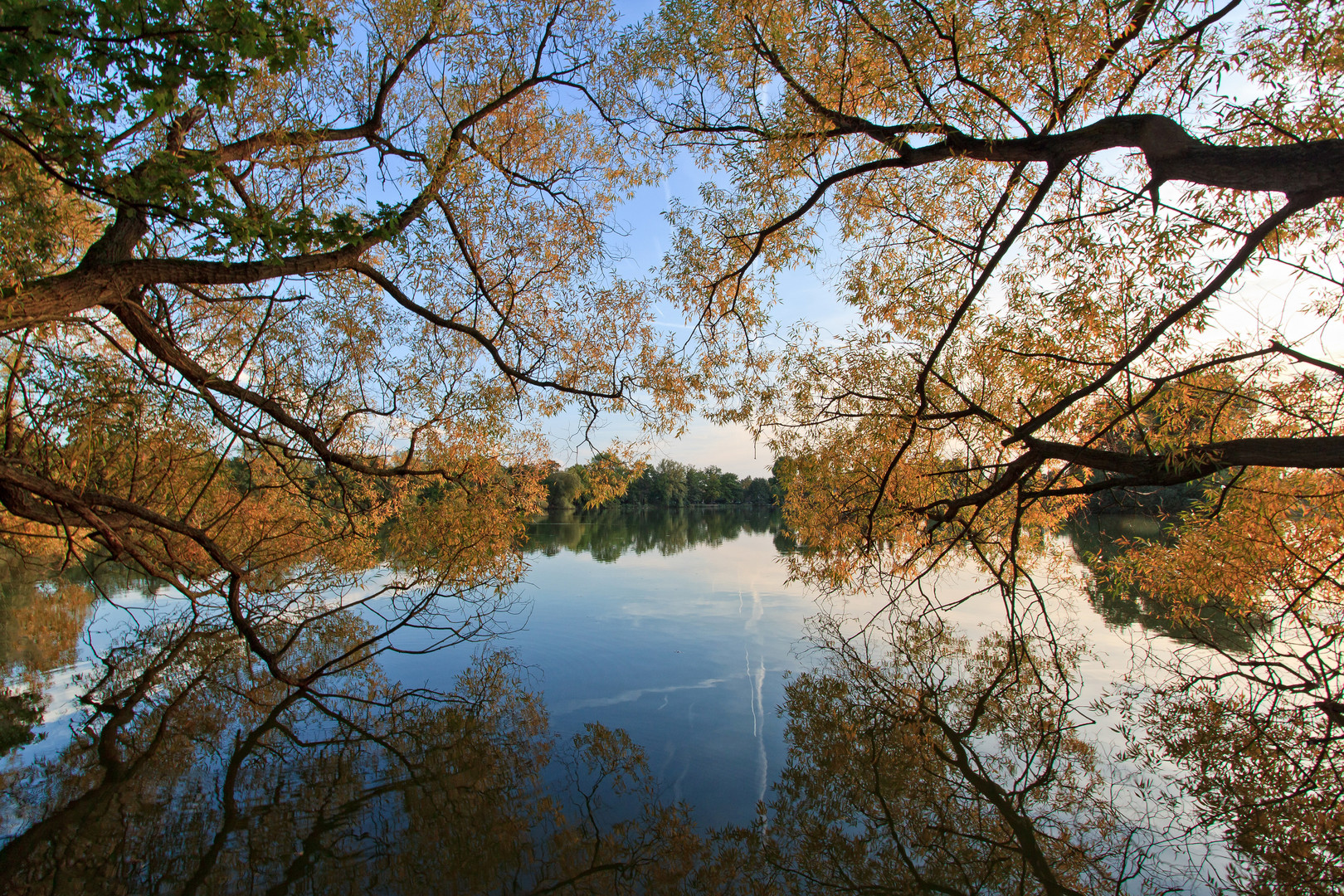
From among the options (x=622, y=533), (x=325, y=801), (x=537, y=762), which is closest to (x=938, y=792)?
(x=537, y=762)

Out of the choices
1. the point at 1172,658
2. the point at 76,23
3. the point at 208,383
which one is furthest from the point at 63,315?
the point at 1172,658

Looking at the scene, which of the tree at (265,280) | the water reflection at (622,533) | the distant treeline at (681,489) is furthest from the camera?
the distant treeline at (681,489)

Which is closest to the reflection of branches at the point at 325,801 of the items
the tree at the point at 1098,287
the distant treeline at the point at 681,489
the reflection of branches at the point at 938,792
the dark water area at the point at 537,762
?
the dark water area at the point at 537,762

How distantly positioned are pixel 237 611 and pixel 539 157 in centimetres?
565

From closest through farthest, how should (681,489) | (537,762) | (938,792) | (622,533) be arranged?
(938,792) < (537,762) < (622,533) < (681,489)

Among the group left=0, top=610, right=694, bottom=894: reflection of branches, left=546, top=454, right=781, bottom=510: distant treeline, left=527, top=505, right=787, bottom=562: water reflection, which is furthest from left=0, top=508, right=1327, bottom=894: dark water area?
left=546, top=454, right=781, bottom=510: distant treeline

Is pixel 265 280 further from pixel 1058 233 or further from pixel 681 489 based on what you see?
pixel 681 489

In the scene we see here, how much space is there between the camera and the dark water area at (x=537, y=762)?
146 inches

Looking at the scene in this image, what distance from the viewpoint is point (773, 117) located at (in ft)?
17.4

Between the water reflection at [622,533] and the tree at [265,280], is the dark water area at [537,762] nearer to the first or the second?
the tree at [265,280]

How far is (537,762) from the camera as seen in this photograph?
16.8 feet

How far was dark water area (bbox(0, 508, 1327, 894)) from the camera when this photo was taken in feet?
12.2

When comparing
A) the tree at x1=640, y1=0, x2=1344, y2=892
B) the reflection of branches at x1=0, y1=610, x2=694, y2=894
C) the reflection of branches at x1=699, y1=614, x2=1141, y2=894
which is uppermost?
the tree at x1=640, y1=0, x2=1344, y2=892

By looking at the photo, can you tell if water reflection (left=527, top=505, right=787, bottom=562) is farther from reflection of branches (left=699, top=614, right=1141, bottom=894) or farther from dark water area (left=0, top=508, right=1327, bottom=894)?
reflection of branches (left=699, top=614, right=1141, bottom=894)
